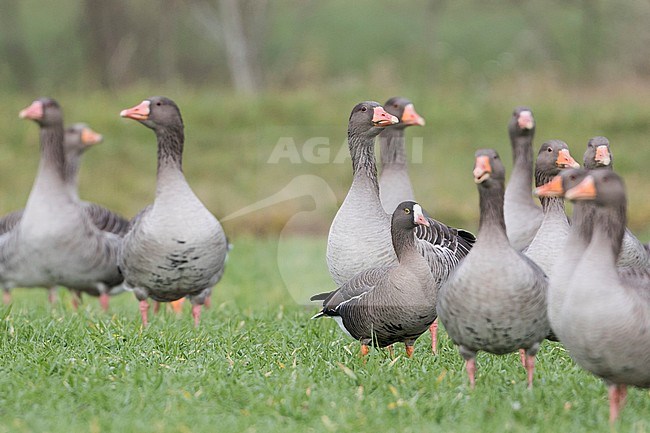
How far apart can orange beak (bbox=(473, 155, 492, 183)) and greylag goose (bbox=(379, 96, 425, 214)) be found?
307 cm

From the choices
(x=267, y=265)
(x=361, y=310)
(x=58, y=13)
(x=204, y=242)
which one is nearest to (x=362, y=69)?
(x=58, y=13)

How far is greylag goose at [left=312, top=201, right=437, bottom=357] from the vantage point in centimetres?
666

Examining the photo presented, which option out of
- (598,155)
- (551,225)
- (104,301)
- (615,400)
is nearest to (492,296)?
(615,400)

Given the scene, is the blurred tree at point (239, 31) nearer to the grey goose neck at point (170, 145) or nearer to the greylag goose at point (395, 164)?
the greylag goose at point (395, 164)

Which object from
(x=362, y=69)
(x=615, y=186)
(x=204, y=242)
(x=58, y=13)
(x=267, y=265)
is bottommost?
(x=267, y=265)

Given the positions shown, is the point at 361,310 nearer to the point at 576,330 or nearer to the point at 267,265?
the point at 576,330

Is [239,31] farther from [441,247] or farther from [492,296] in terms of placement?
[492,296]

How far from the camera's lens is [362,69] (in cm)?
2664

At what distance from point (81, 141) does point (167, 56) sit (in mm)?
13570

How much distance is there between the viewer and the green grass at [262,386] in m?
→ 5.37

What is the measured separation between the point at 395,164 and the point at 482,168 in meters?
3.48

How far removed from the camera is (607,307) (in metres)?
5.20

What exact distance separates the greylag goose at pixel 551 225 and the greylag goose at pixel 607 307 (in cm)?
136

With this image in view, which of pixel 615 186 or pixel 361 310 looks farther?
pixel 361 310
